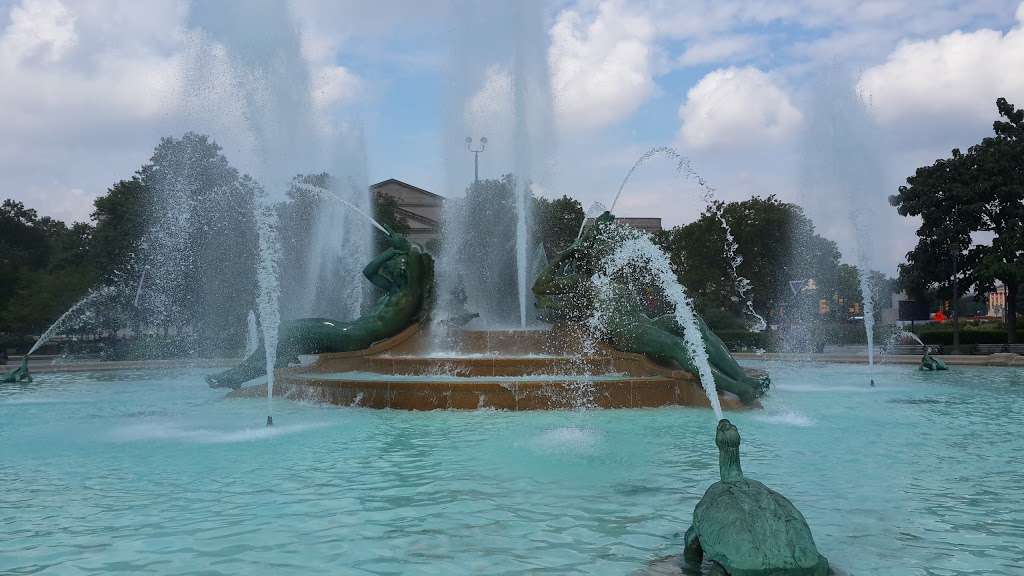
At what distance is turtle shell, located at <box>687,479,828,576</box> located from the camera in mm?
4488

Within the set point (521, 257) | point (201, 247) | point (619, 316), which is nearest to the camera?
point (619, 316)

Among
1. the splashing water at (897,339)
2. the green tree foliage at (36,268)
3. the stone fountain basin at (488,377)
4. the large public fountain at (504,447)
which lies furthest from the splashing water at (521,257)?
the green tree foliage at (36,268)

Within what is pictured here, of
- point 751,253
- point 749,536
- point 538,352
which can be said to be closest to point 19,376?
point 538,352

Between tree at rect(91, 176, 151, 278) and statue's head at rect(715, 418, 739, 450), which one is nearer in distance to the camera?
statue's head at rect(715, 418, 739, 450)

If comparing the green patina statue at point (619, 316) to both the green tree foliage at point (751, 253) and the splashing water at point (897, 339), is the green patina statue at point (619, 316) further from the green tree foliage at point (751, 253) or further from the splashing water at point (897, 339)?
the green tree foliage at point (751, 253)

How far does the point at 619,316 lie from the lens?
15141 mm

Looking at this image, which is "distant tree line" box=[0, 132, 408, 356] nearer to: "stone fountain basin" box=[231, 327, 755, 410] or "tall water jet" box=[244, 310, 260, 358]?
"tall water jet" box=[244, 310, 260, 358]

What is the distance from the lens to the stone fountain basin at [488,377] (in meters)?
13.2

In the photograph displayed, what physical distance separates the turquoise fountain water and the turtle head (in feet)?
2.39

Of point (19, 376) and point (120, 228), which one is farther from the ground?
point (120, 228)

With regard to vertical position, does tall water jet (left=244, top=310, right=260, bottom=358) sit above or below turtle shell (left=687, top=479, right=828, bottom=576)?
above

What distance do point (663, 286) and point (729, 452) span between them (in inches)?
422

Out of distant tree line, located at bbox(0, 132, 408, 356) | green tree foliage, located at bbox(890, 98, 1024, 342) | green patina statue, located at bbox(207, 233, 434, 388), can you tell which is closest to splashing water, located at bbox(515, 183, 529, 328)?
green patina statue, located at bbox(207, 233, 434, 388)

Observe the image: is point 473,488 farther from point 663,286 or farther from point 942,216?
point 942,216
